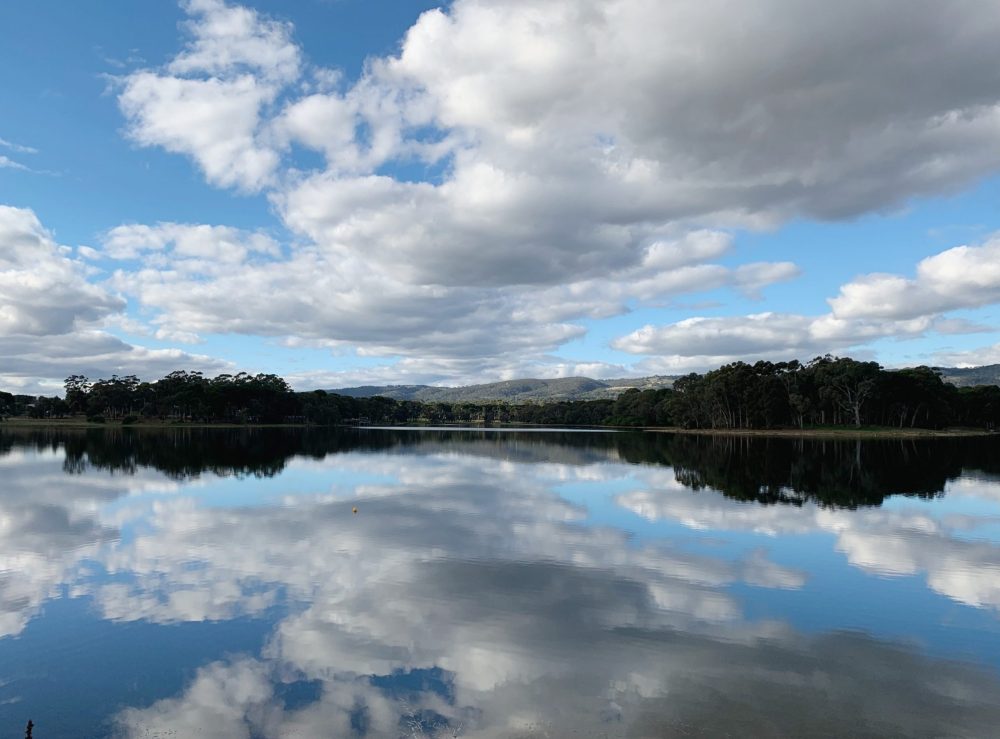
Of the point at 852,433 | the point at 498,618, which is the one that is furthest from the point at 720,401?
the point at 498,618

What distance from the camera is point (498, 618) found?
48.8 ft

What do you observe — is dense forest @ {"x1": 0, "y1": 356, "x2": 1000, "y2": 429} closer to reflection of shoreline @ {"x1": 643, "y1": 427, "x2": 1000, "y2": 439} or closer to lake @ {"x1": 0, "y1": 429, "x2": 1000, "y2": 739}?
reflection of shoreline @ {"x1": 643, "y1": 427, "x2": 1000, "y2": 439}

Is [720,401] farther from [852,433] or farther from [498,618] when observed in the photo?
[498,618]

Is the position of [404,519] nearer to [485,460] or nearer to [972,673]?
[972,673]

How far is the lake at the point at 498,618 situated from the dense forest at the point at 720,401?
311 ft

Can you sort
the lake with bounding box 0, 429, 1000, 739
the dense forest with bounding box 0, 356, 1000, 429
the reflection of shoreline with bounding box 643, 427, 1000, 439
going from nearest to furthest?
the lake with bounding box 0, 429, 1000, 739
the reflection of shoreline with bounding box 643, 427, 1000, 439
the dense forest with bounding box 0, 356, 1000, 429

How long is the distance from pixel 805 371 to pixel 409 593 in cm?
12863

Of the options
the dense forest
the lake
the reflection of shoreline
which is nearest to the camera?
the lake

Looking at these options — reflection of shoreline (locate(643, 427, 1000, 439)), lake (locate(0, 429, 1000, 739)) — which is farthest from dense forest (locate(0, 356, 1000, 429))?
lake (locate(0, 429, 1000, 739))

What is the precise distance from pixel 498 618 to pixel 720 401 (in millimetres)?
124771

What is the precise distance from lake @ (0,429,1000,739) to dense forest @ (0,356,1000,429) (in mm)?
94785

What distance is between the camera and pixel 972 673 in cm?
1205

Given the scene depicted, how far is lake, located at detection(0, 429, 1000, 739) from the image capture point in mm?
10336

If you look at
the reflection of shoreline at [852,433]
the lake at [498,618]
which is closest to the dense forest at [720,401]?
the reflection of shoreline at [852,433]
